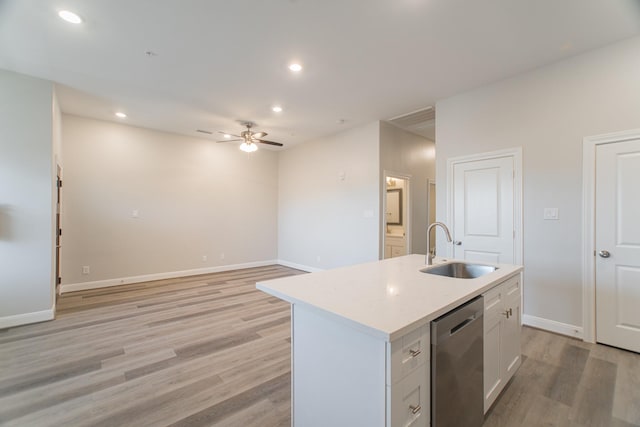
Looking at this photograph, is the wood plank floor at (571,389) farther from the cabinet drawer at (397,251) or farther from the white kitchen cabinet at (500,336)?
the cabinet drawer at (397,251)

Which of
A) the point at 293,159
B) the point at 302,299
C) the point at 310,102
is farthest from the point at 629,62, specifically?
the point at 293,159

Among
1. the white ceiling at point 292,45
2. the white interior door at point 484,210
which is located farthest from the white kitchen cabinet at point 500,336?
the white ceiling at point 292,45

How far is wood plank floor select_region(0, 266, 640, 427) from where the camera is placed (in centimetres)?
180

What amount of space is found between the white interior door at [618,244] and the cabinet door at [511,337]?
1.40 metres

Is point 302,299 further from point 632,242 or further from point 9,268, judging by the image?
point 9,268

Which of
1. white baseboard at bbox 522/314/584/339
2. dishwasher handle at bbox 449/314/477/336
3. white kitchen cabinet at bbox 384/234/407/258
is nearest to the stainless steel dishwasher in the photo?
dishwasher handle at bbox 449/314/477/336

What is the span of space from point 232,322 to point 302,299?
7.89 ft

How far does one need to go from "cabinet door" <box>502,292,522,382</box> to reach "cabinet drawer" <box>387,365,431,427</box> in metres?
1.09

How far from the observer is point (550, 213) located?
3.08 meters

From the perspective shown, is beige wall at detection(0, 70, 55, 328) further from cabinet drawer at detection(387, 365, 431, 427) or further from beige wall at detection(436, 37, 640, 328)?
beige wall at detection(436, 37, 640, 328)

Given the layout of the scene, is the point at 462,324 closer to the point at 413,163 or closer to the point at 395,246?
the point at 395,246


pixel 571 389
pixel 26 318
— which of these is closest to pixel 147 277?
pixel 26 318

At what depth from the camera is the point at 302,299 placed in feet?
4.43

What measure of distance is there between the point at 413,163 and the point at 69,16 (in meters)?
5.29
